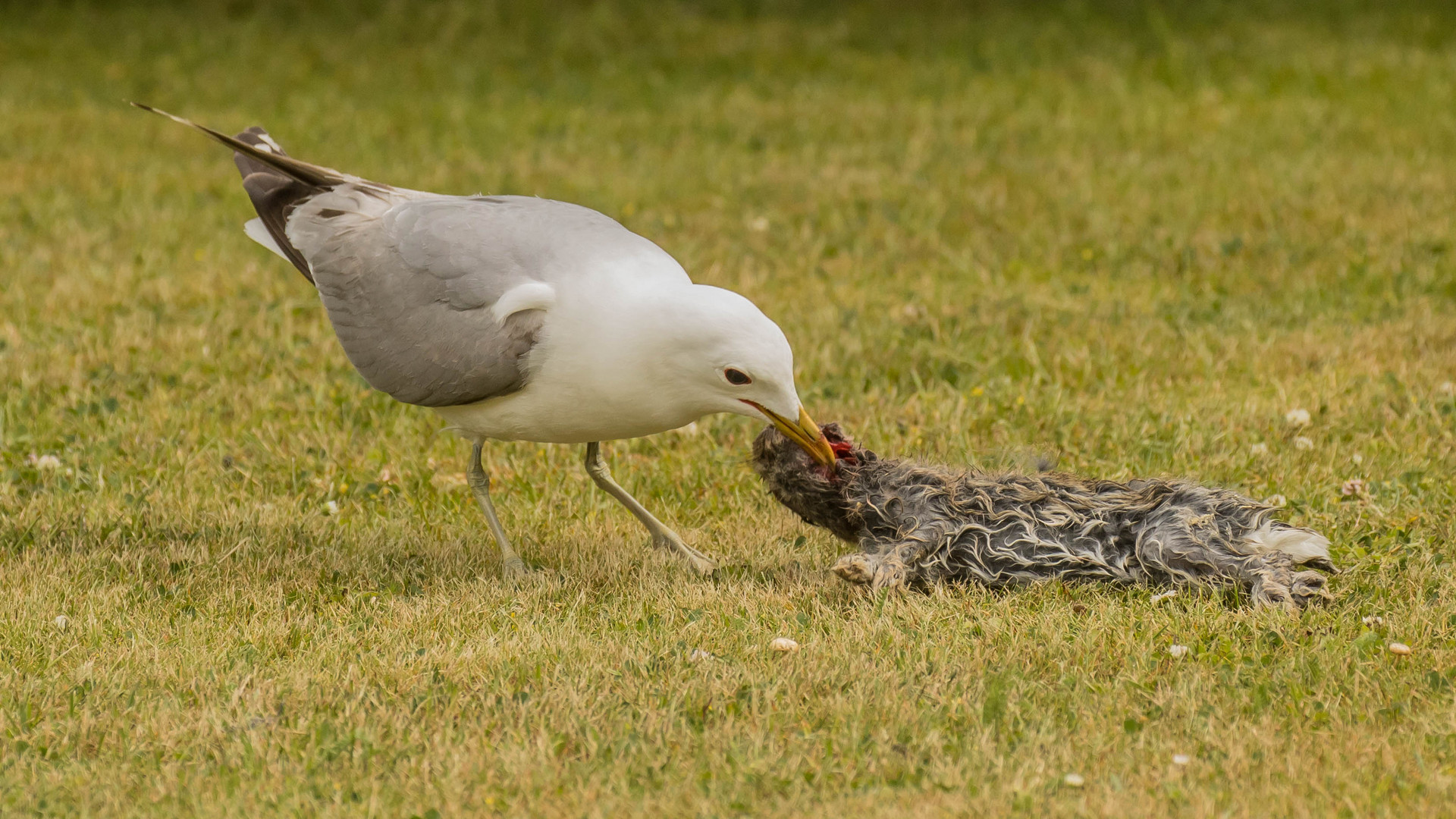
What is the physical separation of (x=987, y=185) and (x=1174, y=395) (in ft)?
12.8

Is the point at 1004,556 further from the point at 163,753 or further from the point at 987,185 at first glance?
the point at 987,185

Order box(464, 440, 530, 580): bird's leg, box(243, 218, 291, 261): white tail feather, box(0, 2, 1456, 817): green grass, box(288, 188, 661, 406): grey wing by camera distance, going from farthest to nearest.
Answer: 1. box(243, 218, 291, 261): white tail feather
2. box(464, 440, 530, 580): bird's leg
3. box(288, 188, 661, 406): grey wing
4. box(0, 2, 1456, 817): green grass

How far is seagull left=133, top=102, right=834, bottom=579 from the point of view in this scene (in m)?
4.22

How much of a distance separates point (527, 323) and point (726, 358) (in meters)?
0.64

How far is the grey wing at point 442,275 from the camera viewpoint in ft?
14.6

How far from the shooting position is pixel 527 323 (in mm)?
4391

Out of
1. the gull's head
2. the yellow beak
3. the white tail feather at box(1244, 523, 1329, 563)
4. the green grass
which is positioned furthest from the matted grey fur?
the gull's head

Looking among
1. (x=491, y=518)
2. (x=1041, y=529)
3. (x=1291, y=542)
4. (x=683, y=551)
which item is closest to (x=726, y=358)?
(x=683, y=551)

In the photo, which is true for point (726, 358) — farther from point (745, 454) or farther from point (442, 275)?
point (745, 454)

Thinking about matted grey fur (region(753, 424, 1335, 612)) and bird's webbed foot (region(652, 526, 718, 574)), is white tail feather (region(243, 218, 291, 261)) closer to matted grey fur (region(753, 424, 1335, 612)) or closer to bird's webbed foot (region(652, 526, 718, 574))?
bird's webbed foot (region(652, 526, 718, 574))

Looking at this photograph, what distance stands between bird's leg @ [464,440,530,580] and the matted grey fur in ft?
2.84

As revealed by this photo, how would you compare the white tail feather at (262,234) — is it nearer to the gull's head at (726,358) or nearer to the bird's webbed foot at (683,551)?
the bird's webbed foot at (683,551)

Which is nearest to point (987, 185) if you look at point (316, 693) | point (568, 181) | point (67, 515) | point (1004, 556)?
point (568, 181)

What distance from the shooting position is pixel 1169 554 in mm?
4410
